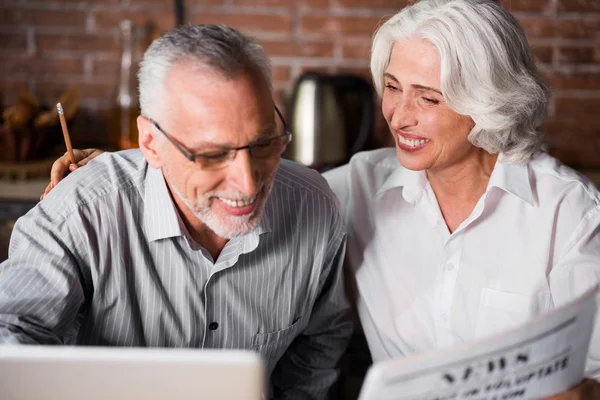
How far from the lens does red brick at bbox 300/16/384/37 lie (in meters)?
2.58

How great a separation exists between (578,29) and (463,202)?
4.11 ft

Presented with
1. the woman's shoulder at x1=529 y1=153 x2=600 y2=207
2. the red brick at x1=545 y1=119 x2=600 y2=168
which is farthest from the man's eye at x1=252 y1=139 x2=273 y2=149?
the red brick at x1=545 y1=119 x2=600 y2=168

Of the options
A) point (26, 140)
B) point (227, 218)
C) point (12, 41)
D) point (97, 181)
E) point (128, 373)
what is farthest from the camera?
point (12, 41)

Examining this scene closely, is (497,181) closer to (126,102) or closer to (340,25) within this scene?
(340,25)

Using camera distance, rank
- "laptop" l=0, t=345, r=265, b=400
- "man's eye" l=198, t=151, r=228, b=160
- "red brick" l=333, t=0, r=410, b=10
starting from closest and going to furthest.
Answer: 1. "laptop" l=0, t=345, r=265, b=400
2. "man's eye" l=198, t=151, r=228, b=160
3. "red brick" l=333, t=0, r=410, b=10

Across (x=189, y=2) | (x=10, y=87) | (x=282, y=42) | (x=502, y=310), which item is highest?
(x=189, y=2)

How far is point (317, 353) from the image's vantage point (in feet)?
5.19

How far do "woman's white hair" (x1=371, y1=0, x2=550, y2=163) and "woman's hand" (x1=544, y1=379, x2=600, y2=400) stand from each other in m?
0.55

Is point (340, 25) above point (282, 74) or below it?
above

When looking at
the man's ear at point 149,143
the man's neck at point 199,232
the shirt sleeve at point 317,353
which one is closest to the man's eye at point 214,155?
the man's ear at point 149,143

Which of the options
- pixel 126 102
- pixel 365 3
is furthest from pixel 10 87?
pixel 365 3

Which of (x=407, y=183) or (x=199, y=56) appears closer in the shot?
(x=199, y=56)

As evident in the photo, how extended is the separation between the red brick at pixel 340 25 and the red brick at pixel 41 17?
802mm

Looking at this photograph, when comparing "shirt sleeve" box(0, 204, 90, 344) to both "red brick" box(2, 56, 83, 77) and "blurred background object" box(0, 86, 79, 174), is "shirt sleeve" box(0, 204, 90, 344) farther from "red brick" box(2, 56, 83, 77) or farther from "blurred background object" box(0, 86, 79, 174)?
"red brick" box(2, 56, 83, 77)
